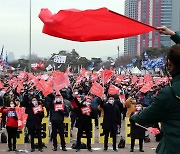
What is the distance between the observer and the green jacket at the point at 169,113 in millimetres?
2951

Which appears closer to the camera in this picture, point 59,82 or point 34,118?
point 34,118

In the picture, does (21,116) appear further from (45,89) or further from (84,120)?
(84,120)

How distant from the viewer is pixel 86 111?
12523mm

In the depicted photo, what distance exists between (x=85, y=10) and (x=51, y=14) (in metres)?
0.40

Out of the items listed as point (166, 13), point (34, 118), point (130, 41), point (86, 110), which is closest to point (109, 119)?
point (86, 110)

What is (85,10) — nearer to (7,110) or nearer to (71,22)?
(71,22)

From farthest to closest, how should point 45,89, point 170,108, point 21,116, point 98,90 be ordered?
point 98,90 < point 45,89 < point 21,116 < point 170,108

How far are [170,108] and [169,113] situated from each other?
4cm

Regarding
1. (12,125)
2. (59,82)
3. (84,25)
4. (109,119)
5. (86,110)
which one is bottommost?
(12,125)

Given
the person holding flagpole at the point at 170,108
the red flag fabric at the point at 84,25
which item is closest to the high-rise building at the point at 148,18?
the red flag fabric at the point at 84,25

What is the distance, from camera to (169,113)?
3000 millimetres

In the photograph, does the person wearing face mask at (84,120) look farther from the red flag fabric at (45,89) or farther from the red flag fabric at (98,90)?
the red flag fabric at (45,89)

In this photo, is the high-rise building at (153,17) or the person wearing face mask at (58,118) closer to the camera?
the person wearing face mask at (58,118)

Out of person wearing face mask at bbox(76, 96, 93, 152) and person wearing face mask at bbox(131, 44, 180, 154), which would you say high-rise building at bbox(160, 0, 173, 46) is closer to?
person wearing face mask at bbox(76, 96, 93, 152)
